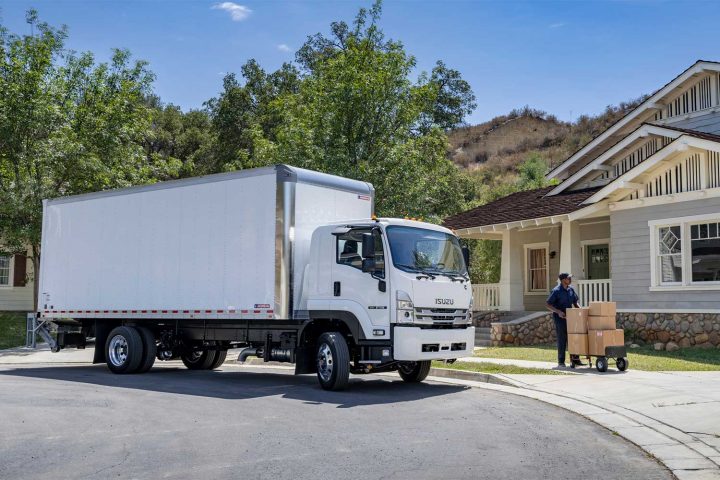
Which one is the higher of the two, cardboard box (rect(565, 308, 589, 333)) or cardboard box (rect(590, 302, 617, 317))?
cardboard box (rect(590, 302, 617, 317))

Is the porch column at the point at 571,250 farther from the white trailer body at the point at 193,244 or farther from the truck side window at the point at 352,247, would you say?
the truck side window at the point at 352,247

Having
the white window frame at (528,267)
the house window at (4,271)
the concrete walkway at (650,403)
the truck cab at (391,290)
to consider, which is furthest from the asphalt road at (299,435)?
the house window at (4,271)

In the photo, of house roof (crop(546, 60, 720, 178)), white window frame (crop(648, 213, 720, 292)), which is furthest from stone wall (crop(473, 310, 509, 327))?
house roof (crop(546, 60, 720, 178))

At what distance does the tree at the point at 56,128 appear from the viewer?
2402cm

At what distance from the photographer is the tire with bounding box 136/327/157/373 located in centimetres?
1561

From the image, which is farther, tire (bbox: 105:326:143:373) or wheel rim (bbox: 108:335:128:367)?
wheel rim (bbox: 108:335:128:367)

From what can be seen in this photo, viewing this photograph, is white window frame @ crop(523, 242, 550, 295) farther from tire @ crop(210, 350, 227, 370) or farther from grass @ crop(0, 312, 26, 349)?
grass @ crop(0, 312, 26, 349)

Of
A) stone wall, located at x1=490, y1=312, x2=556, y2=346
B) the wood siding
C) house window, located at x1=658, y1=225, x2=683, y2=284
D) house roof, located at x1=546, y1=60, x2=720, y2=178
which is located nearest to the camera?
the wood siding

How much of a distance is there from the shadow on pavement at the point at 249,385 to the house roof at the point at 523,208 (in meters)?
9.81

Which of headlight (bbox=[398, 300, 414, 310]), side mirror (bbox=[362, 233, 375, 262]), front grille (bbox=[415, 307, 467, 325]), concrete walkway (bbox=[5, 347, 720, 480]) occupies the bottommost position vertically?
concrete walkway (bbox=[5, 347, 720, 480])

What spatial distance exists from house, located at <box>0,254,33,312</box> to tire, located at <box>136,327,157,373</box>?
733 inches

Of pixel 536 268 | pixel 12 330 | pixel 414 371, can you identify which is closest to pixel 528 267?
pixel 536 268

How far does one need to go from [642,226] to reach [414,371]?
30.6ft

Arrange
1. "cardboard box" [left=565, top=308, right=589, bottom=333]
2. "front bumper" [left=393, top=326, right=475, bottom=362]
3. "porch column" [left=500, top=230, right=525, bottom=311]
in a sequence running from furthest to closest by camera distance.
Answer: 1. "porch column" [left=500, top=230, right=525, bottom=311]
2. "cardboard box" [left=565, top=308, right=589, bottom=333]
3. "front bumper" [left=393, top=326, right=475, bottom=362]
